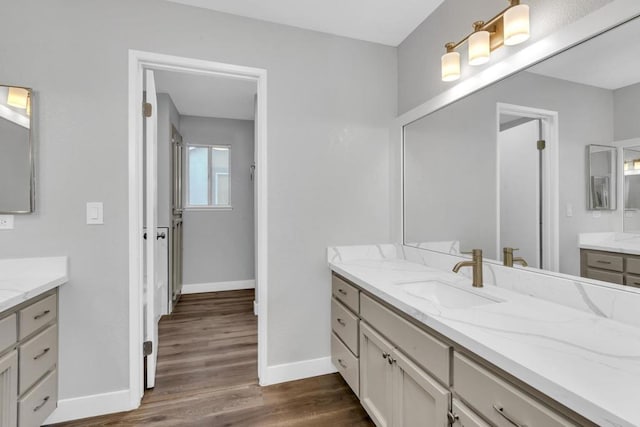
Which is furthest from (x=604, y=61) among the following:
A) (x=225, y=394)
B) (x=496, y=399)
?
(x=225, y=394)

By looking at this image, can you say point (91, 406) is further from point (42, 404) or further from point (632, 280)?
point (632, 280)

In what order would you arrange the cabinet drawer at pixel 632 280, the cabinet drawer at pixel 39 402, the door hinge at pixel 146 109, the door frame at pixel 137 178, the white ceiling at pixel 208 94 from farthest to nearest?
the white ceiling at pixel 208 94, the door hinge at pixel 146 109, the door frame at pixel 137 178, the cabinet drawer at pixel 39 402, the cabinet drawer at pixel 632 280

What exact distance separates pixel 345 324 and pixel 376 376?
17.6 inches

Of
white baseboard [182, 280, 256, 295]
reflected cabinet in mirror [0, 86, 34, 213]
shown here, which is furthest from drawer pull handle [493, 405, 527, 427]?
white baseboard [182, 280, 256, 295]

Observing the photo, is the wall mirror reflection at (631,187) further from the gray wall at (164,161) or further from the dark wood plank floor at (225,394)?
the gray wall at (164,161)

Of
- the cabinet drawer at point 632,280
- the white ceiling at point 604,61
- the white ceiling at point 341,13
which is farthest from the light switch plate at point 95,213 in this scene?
the cabinet drawer at point 632,280

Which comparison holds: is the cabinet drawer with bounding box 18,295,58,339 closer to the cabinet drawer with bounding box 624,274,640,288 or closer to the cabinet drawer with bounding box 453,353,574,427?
the cabinet drawer with bounding box 453,353,574,427

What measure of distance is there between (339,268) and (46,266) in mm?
1688

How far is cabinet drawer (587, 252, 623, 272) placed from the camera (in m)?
1.11

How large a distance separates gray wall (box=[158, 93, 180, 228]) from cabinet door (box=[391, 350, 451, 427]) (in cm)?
288

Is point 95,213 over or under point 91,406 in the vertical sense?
over

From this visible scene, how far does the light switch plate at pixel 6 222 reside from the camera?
1.63 m

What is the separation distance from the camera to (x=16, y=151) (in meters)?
1.63

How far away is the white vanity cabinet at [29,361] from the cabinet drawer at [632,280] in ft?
7.96
